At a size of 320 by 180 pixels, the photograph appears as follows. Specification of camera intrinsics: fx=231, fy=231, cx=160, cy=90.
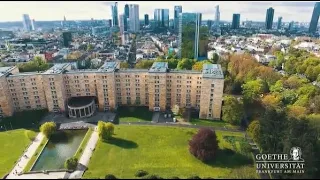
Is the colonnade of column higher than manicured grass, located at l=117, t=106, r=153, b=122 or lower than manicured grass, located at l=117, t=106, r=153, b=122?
higher

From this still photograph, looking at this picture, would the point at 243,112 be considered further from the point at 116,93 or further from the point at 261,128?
the point at 116,93

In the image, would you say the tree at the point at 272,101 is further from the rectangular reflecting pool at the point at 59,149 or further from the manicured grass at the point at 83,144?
the rectangular reflecting pool at the point at 59,149

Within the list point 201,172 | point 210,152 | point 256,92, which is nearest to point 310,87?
point 256,92

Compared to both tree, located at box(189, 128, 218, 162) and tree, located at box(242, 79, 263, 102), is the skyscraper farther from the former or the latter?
tree, located at box(189, 128, 218, 162)

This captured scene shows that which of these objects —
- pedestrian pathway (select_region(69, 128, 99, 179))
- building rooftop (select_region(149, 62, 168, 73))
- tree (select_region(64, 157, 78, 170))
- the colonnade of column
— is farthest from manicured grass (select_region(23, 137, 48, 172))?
building rooftop (select_region(149, 62, 168, 73))

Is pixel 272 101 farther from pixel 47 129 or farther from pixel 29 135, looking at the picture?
pixel 29 135

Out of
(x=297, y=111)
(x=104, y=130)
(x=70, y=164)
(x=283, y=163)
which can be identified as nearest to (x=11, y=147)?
(x=70, y=164)

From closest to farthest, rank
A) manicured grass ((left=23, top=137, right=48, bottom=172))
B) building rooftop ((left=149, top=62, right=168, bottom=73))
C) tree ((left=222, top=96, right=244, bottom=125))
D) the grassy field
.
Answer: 1. the grassy field
2. manicured grass ((left=23, top=137, right=48, bottom=172))
3. tree ((left=222, top=96, right=244, bottom=125))
4. building rooftop ((left=149, top=62, right=168, bottom=73))

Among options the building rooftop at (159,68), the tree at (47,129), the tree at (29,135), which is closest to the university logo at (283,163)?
the building rooftop at (159,68)
